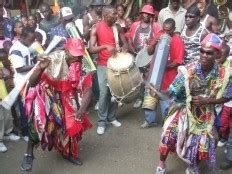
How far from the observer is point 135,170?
5047 mm

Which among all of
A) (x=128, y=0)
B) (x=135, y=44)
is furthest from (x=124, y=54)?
(x=128, y=0)

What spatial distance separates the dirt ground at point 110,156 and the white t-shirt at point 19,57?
0.96 m

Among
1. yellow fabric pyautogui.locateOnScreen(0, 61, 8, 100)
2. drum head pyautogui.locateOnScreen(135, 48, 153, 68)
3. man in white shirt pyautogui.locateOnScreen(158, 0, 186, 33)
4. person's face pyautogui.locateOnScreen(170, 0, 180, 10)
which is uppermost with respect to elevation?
person's face pyautogui.locateOnScreen(170, 0, 180, 10)

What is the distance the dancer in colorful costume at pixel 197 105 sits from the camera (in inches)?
169

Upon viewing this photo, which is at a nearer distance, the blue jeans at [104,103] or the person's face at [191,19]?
the person's face at [191,19]

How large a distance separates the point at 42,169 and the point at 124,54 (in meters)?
1.80

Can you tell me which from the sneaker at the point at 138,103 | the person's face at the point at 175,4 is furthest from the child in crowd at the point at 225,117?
the sneaker at the point at 138,103

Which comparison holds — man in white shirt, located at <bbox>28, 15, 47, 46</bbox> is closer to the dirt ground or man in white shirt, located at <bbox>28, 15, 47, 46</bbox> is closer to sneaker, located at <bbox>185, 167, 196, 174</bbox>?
the dirt ground

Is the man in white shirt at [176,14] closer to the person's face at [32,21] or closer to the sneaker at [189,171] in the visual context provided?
the person's face at [32,21]

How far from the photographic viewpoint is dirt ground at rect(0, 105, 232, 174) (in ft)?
16.6

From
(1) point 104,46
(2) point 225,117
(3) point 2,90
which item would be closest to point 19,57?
(3) point 2,90

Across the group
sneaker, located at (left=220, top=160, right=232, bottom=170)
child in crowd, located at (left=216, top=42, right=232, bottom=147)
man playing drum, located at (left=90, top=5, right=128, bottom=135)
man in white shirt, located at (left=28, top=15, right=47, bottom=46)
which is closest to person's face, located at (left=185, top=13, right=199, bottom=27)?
child in crowd, located at (left=216, top=42, right=232, bottom=147)

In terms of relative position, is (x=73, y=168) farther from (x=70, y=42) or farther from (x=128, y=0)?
(x=128, y=0)

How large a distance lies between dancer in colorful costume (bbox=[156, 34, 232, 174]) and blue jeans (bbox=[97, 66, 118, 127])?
5.42 feet
